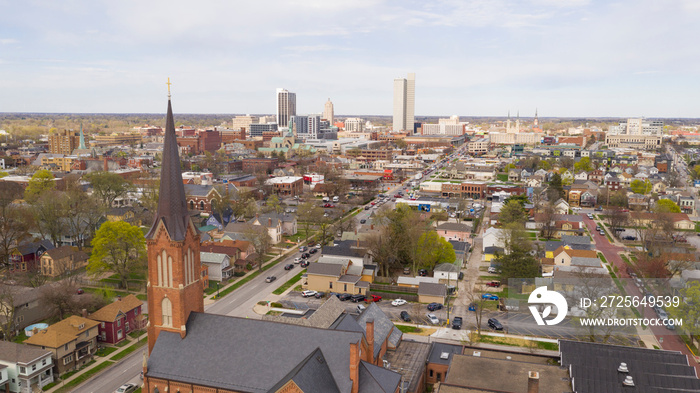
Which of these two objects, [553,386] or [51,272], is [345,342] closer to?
[553,386]

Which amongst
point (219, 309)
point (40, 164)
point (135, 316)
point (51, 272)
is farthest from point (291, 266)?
point (40, 164)

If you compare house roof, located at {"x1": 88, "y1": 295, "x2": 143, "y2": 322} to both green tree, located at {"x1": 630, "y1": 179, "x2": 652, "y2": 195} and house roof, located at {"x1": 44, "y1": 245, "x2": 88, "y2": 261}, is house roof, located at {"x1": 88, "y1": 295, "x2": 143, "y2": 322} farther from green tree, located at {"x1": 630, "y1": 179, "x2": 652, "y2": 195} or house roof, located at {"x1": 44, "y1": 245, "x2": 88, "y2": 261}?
green tree, located at {"x1": 630, "y1": 179, "x2": 652, "y2": 195}

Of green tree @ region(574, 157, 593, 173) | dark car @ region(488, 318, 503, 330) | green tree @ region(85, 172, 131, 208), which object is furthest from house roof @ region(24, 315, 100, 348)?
green tree @ region(574, 157, 593, 173)

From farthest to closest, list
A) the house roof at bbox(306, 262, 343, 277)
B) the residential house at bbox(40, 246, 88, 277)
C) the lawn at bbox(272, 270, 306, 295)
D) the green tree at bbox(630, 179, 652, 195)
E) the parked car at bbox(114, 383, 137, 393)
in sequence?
the green tree at bbox(630, 179, 652, 195) < the residential house at bbox(40, 246, 88, 277) < the lawn at bbox(272, 270, 306, 295) < the house roof at bbox(306, 262, 343, 277) < the parked car at bbox(114, 383, 137, 393)

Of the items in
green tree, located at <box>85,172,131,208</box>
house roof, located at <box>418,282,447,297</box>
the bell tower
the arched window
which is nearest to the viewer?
the bell tower

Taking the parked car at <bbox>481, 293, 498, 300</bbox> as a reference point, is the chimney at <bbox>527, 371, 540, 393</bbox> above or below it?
above

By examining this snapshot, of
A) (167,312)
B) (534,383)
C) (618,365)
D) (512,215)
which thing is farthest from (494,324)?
(512,215)

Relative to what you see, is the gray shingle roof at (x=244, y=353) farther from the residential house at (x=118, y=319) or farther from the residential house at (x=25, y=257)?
the residential house at (x=25, y=257)
